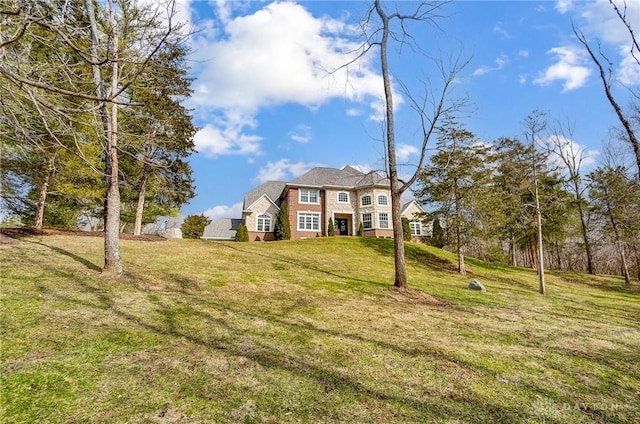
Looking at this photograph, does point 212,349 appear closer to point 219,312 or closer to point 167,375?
point 167,375

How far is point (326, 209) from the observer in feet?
101

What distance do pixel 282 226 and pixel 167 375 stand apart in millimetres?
25716

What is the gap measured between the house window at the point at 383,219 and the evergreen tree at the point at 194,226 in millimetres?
21740

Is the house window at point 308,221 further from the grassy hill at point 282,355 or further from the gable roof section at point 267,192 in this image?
the grassy hill at point 282,355

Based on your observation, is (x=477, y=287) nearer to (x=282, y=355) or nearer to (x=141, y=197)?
(x=282, y=355)

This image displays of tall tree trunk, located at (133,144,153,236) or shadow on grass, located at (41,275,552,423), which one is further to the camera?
tall tree trunk, located at (133,144,153,236)

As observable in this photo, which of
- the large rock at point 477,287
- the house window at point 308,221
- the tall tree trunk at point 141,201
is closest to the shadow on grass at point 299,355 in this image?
the large rock at point 477,287

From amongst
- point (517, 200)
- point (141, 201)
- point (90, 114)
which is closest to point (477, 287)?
point (517, 200)

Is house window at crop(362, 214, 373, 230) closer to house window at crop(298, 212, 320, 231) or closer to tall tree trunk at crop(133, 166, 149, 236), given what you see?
house window at crop(298, 212, 320, 231)

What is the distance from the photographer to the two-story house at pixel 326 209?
30.0 m

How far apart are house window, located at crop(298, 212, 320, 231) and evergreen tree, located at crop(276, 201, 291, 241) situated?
1.32m

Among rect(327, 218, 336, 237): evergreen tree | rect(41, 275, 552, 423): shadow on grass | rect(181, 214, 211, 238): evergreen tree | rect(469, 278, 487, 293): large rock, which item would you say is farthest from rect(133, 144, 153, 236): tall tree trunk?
rect(181, 214, 211, 238): evergreen tree

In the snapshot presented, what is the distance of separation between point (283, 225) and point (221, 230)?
9.25 meters

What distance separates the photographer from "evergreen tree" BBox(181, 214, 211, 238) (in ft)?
126
